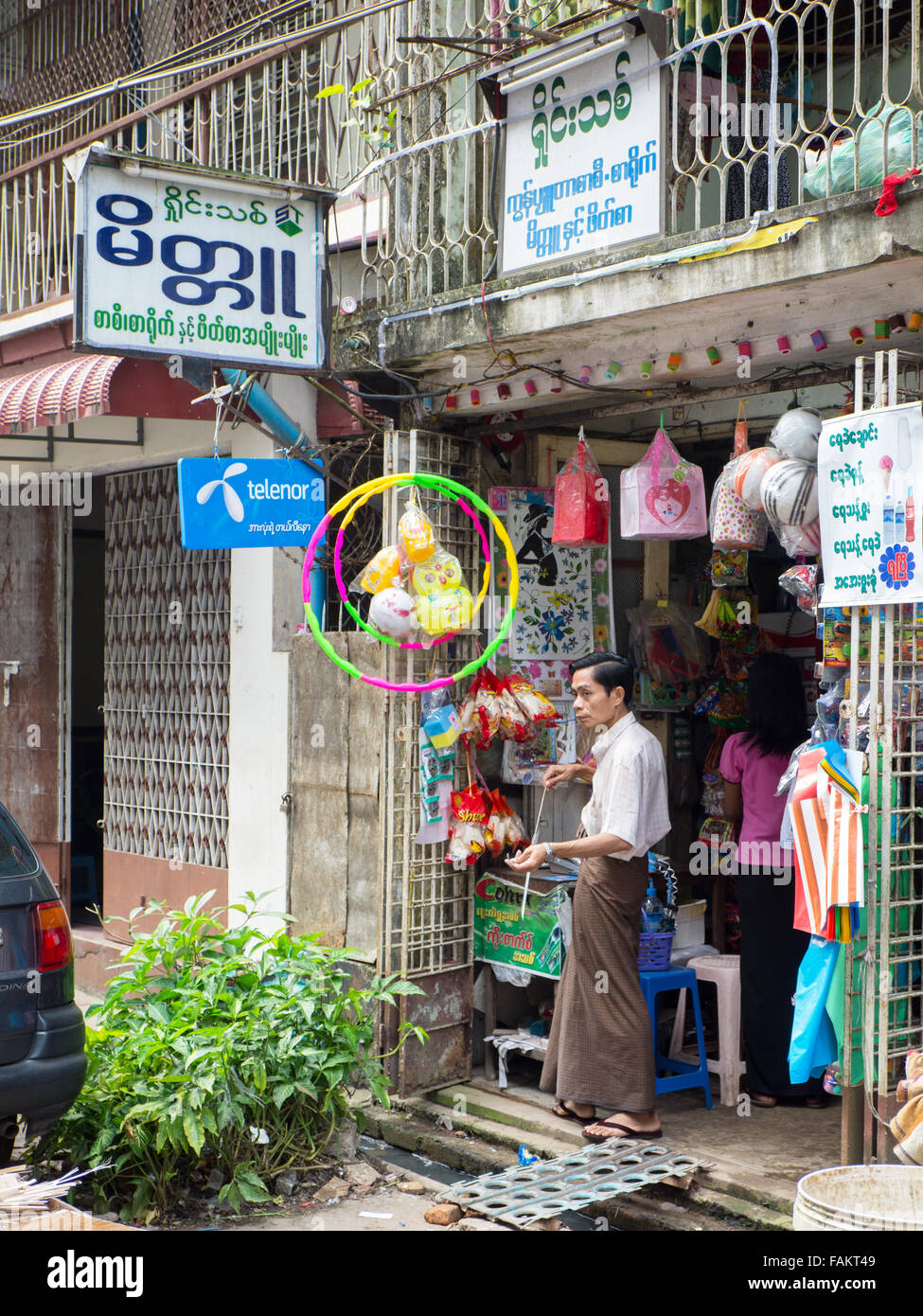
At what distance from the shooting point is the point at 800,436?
4.84 meters

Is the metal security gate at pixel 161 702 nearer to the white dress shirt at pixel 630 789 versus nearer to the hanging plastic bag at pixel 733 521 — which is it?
the white dress shirt at pixel 630 789

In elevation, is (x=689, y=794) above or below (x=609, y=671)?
below

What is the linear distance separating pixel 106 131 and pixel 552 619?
4.62 metres

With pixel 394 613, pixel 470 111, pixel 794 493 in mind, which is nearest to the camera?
pixel 794 493

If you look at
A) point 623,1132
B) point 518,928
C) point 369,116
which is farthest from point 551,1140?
point 369,116

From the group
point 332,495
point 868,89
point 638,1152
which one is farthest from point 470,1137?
point 868,89

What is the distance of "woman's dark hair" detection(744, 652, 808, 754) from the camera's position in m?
6.06

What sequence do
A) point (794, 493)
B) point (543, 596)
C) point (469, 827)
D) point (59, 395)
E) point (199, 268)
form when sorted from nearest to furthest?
point (794, 493) → point (199, 268) → point (469, 827) → point (543, 596) → point (59, 395)

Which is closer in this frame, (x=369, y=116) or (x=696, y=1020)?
(x=696, y=1020)

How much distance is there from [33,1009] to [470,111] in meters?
4.41

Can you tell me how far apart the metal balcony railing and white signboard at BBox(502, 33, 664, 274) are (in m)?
0.12

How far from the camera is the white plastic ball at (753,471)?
496cm

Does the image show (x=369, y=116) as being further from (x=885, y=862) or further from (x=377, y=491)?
(x=885, y=862)

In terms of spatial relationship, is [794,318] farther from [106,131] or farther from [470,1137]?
[106,131]
